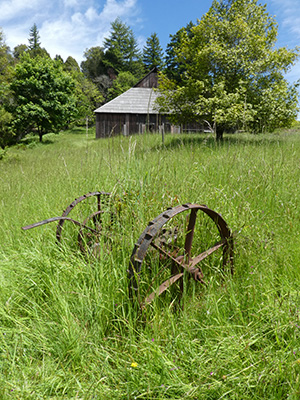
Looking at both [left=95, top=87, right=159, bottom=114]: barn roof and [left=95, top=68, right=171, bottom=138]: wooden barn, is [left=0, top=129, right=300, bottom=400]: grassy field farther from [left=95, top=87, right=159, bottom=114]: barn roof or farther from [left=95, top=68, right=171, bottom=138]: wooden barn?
[left=95, top=87, right=159, bottom=114]: barn roof

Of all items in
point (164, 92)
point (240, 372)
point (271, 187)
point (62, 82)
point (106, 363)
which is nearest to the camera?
point (240, 372)

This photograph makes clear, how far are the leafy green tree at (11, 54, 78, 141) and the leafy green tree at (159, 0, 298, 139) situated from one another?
17747 millimetres

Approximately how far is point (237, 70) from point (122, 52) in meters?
51.5

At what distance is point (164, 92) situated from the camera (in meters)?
11.6

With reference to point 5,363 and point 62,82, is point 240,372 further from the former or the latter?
point 62,82

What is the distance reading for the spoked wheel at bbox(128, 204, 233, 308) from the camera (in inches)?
73.0

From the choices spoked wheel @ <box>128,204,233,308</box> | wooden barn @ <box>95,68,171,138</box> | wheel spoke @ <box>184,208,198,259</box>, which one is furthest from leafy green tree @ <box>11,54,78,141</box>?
wheel spoke @ <box>184,208,198,259</box>

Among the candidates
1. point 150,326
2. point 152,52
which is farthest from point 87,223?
point 152,52

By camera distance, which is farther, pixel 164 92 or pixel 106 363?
pixel 164 92

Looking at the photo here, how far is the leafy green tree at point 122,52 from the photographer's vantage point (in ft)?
177

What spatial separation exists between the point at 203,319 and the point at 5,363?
4.35ft

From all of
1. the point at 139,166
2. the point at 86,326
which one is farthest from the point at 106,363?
the point at 139,166

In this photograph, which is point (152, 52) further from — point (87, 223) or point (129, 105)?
point (87, 223)

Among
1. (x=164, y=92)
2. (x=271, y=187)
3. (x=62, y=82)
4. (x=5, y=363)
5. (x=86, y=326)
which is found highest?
(x=62, y=82)
